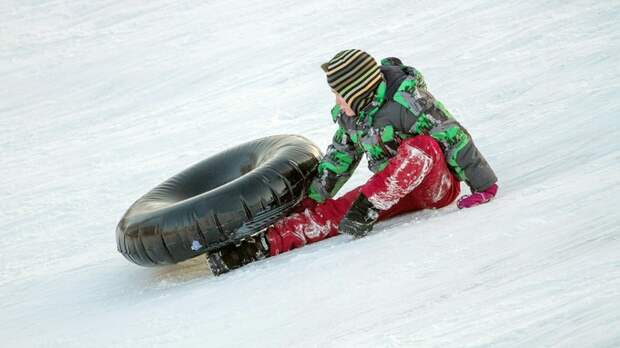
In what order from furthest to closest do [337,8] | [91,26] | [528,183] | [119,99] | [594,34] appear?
[91,26] → [337,8] → [119,99] → [594,34] → [528,183]

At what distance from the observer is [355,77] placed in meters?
3.70

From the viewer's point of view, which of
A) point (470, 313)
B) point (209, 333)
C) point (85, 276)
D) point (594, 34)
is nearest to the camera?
point (470, 313)

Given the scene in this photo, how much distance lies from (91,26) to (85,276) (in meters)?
6.35

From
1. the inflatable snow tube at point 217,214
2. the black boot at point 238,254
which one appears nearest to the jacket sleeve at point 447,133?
the inflatable snow tube at point 217,214

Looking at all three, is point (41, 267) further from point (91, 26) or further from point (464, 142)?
point (91, 26)

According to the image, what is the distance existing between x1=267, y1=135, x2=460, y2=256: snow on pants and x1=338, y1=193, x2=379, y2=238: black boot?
0.04 m

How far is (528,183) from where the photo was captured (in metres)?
3.90

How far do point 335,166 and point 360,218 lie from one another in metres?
0.46

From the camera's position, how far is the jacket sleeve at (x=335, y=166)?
408 cm

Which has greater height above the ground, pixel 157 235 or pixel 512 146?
pixel 157 235

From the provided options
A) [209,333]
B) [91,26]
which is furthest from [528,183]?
[91,26]

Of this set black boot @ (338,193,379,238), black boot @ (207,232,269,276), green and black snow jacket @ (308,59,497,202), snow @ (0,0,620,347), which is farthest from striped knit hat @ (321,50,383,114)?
black boot @ (207,232,269,276)

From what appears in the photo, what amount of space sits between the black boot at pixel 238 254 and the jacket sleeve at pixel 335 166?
0.38 metres

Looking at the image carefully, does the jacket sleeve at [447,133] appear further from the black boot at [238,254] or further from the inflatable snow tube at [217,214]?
the black boot at [238,254]
